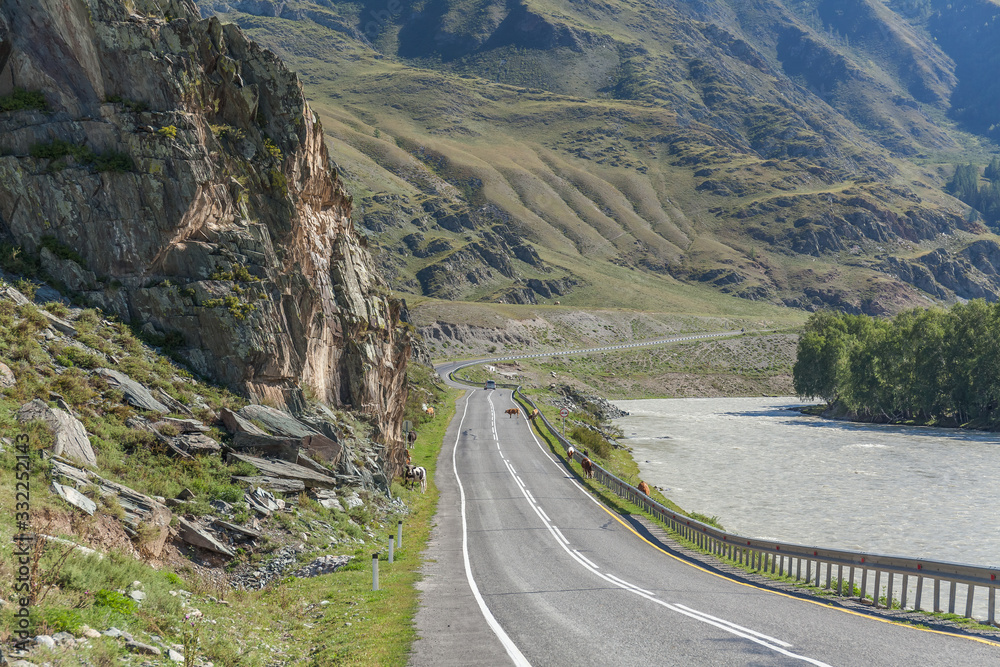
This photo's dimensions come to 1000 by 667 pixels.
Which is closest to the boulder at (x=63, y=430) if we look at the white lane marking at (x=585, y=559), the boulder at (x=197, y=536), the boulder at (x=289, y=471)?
the boulder at (x=197, y=536)

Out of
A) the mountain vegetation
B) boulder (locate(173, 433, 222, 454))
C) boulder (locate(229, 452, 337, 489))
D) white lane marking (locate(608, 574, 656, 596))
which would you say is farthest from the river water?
boulder (locate(173, 433, 222, 454))

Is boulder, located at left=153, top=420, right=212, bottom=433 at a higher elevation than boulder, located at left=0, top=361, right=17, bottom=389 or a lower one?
lower

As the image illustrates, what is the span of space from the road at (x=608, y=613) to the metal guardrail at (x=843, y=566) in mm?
1682

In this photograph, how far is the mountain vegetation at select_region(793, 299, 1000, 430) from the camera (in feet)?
236

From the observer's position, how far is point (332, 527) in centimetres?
1856

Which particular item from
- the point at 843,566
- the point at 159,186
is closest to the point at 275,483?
the point at 159,186

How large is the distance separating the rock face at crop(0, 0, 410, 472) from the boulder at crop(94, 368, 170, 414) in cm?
267

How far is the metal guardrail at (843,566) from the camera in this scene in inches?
482

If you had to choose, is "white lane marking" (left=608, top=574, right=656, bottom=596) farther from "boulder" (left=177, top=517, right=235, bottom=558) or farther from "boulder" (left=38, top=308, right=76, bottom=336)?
"boulder" (left=38, top=308, right=76, bottom=336)

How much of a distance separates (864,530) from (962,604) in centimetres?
903

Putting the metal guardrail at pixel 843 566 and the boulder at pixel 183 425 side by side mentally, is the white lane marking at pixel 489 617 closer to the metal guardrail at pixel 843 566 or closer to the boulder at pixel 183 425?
the metal guardrail at pixel 843 566

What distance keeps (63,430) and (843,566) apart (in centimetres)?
1958

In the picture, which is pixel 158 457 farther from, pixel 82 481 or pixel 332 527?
pixel 332 527

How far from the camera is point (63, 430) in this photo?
520 inches
